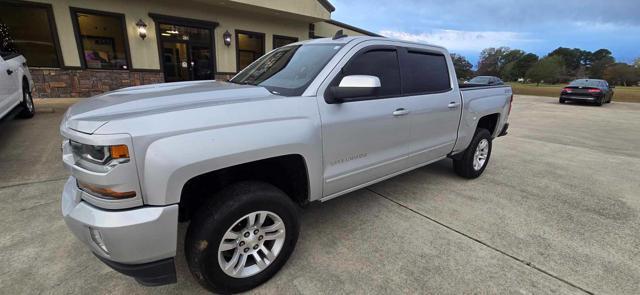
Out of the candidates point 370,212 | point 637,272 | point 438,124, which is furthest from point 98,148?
point 637,272

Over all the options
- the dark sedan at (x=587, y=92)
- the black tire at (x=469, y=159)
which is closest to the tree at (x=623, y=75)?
the dark sedan at (x=587, y=92)

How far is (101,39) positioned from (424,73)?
11.4 m

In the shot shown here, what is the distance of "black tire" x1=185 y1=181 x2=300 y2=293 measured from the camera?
1.83 m

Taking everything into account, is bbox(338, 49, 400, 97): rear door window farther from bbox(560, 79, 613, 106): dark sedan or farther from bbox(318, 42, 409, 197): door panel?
bbox(560, 79, 613, 106): dark sedan

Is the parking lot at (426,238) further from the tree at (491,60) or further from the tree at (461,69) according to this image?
the tree at (491,60)

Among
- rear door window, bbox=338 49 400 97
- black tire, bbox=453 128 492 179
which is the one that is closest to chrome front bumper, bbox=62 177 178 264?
rear door window, bbox=338 49 400 97

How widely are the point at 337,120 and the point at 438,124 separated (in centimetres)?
161

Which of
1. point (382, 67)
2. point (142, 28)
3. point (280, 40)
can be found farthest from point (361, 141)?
point (280, 40)

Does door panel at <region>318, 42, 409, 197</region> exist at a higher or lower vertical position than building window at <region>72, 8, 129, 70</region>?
lower

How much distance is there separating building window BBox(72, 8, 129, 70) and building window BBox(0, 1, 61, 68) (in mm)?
681

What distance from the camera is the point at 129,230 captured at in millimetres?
1555

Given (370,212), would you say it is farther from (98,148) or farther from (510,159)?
(510,159)

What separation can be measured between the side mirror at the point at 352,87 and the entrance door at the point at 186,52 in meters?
11.0

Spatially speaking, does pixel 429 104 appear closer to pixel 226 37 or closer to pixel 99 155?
pixel 99 155
